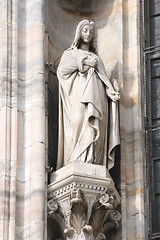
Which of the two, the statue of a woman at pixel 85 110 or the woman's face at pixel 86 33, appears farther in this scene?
the woman's face at pixel 86 33

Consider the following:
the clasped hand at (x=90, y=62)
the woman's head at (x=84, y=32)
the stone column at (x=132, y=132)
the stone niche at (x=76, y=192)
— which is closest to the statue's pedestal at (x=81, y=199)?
the stone niche at (x=76, y=192)

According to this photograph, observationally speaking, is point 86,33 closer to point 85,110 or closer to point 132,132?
point 85,110

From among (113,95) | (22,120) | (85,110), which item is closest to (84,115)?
(85,110)

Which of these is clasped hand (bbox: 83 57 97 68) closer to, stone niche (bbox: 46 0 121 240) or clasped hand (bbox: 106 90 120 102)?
clasped hand (bbox: 106 90 120 102)

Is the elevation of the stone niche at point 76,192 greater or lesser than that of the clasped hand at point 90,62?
lesser

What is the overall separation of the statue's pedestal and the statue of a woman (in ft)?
0.60

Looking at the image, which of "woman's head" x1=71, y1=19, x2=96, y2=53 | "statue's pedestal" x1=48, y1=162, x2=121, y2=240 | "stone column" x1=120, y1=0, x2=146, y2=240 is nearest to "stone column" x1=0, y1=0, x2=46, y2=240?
"statue's pedestal" x1=48, y1=162, x2=121, y2=240

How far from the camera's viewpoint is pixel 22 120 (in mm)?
14211

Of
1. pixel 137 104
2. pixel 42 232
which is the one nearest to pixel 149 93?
pixel 137 104

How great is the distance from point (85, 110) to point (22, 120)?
0.67 meters

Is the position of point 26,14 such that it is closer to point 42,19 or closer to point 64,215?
point 42,19

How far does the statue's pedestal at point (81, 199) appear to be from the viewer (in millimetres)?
13766

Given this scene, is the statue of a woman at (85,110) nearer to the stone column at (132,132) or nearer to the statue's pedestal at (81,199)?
the statue's pedestal at (81,199)

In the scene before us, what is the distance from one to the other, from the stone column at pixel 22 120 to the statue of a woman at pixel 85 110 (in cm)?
29
